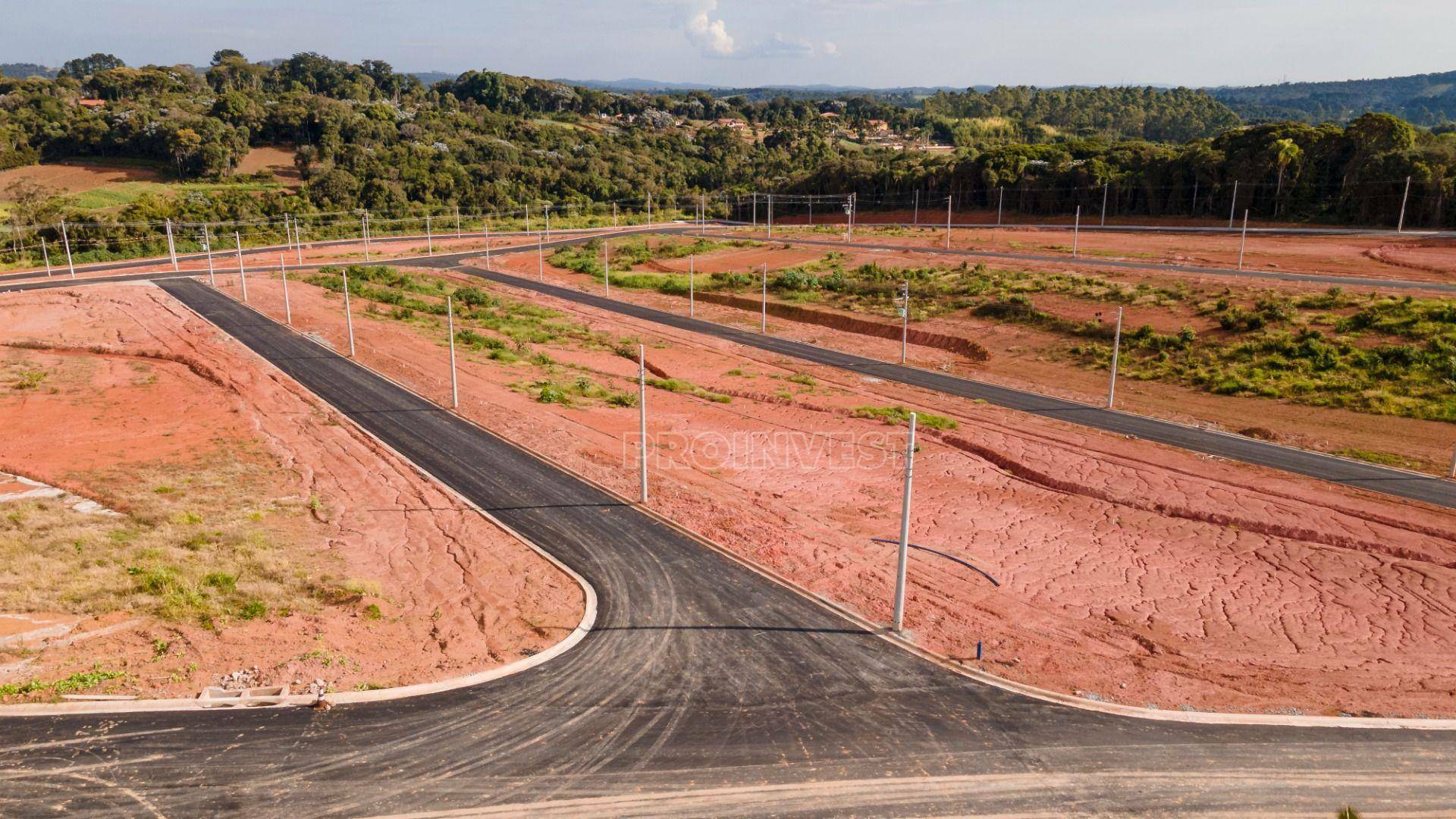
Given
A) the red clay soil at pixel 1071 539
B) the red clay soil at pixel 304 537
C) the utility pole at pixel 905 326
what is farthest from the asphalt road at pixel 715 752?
the utility pole at pixel 905 326

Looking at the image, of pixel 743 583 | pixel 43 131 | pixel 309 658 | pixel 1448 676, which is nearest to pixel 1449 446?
pixel 1448 676

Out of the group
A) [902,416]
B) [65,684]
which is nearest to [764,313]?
[902,416]

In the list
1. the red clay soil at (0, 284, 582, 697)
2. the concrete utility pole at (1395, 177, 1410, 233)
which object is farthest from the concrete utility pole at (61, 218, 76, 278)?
the concrete utility pole at (1395, 177, 1410, 233)

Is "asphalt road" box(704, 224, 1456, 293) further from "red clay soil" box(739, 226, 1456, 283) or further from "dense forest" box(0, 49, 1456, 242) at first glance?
"dense forest" box(0, 49, 1456, 242)

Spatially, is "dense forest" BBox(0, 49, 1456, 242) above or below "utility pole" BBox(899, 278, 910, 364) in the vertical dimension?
above

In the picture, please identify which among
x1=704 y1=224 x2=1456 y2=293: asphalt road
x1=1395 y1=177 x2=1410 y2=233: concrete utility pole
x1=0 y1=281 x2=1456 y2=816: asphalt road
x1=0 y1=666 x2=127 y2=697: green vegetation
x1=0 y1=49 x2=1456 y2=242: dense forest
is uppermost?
x1=0 y1=49 x2=1456 y2=242: dense forest

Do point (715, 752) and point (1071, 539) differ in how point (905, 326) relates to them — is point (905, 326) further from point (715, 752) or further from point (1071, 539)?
point (715, 752)
